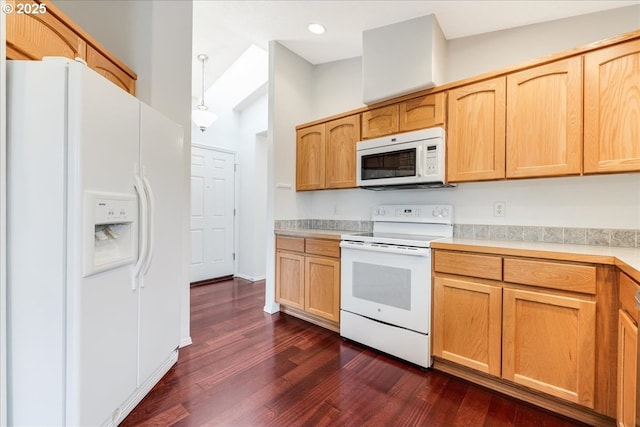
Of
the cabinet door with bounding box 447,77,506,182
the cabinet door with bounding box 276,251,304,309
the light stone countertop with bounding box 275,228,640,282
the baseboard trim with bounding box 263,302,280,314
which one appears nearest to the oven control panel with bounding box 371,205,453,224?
the cabinet door with bounding box 447,77,506,182

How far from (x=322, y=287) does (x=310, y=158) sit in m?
1.39

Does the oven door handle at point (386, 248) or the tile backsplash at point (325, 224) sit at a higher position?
the tile backsplash at point (325, 224)

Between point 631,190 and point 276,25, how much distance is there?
9.89 feet

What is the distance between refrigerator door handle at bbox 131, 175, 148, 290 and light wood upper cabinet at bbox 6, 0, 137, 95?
2.45ft

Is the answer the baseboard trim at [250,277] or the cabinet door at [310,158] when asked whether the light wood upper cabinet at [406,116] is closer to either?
the cabinet door at [310,158]

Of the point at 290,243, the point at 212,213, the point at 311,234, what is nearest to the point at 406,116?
the point at 311,234

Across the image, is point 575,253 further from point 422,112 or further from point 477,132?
point 422,112

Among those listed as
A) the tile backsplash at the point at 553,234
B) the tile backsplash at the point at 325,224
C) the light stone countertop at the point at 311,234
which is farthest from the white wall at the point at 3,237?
the tile backsplash at the point at 553,234

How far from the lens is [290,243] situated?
115 inches

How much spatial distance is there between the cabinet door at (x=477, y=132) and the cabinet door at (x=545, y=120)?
0.19ft

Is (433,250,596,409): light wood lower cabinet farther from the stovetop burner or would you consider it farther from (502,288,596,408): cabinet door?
the stovetop burner

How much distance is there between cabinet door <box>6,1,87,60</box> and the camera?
129 centimetres

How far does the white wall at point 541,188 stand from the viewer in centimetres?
182

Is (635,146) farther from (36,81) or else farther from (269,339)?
(36,81)
